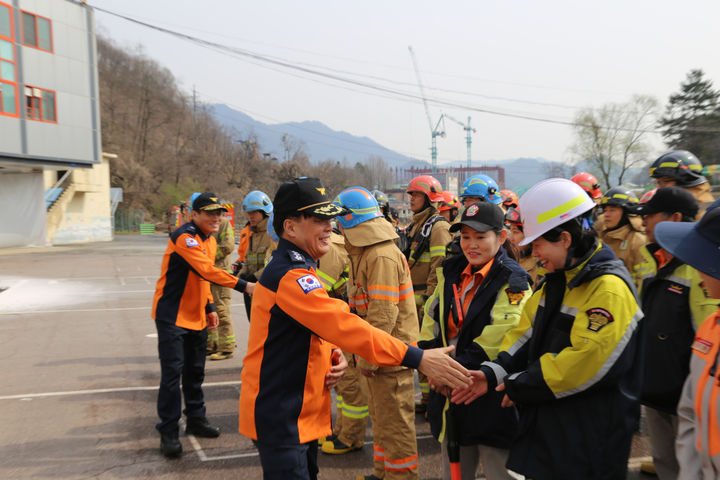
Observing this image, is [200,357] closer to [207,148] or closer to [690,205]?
[690,205]

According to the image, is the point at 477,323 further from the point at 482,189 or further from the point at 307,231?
the point at 482,189

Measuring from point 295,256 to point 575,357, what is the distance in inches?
57.1

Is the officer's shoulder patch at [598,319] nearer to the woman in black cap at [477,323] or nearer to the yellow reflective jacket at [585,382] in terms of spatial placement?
the yellow reflective jacket at [585,382]

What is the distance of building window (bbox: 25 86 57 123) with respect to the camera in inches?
1126

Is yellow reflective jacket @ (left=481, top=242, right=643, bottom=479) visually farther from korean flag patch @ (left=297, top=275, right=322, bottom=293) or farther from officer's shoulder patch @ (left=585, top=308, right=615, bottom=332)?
korean flag patch @ (left=297, top=275, right=322, bottom=293)

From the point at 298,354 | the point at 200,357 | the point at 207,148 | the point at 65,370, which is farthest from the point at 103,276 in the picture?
the point at 207,148

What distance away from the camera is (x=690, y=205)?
402 centimetres

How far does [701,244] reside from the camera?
1974 mm

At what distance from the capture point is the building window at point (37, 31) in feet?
94.4

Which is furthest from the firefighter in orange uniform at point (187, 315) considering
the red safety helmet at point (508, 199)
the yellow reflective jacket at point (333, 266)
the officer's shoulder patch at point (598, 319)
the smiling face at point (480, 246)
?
the red safety helmet at point (508, 199)

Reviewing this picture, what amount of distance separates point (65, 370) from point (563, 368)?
7.38 meters

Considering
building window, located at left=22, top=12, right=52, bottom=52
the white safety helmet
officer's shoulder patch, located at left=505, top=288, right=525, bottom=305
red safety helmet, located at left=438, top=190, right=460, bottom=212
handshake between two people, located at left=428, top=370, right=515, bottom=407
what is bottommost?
handshake between two people, located at left=428, top=370, right=515, bottom=407

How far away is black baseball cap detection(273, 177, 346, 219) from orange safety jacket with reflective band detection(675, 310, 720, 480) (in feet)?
5.78

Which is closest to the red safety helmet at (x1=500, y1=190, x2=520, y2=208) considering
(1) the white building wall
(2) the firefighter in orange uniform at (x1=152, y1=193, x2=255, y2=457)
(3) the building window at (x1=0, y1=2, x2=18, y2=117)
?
(2) the firefighter in orange uniform at (x1=152, y1=193, x2=255, y2=457)
